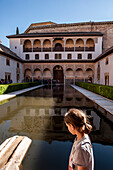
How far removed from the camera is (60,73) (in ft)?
113

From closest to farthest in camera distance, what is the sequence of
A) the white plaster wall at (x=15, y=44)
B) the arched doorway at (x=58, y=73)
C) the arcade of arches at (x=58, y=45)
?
1. the arcade of arches at (x=58, y=45)
2. the white plaster wall at (x=15, y=44)
3. the arched doorway at (x=58, y=73)

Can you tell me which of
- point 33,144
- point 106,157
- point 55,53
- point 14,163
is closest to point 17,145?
point 33,144

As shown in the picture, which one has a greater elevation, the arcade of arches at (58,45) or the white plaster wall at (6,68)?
the arcade of arches at (58,45)

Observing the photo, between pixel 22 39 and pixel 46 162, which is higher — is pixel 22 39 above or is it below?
above

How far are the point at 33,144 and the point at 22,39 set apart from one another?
32581mm

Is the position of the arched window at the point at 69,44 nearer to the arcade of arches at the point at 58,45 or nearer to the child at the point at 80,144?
the arcade of arches at the point at 58,45

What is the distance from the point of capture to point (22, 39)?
104 ft

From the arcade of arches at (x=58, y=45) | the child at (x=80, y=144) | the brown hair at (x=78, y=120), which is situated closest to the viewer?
the child at (x=80, y=144)

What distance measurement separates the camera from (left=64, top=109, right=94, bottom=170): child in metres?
1.08

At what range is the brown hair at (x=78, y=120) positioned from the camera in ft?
3.91

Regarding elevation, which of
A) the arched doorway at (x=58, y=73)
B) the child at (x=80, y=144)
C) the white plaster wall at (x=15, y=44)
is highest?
the white plaster wall at (x=15, y=44)

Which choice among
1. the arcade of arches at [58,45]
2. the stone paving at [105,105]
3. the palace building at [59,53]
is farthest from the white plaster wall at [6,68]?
the stone paving at [105,105]

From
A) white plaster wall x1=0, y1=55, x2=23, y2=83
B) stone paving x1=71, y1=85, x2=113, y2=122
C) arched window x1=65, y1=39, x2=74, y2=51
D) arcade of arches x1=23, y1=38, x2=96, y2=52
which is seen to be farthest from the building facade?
stone paving x1=71, y1=85, x2=113, y2=122

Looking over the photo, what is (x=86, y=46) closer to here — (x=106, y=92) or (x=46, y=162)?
(x=106, y=92)
